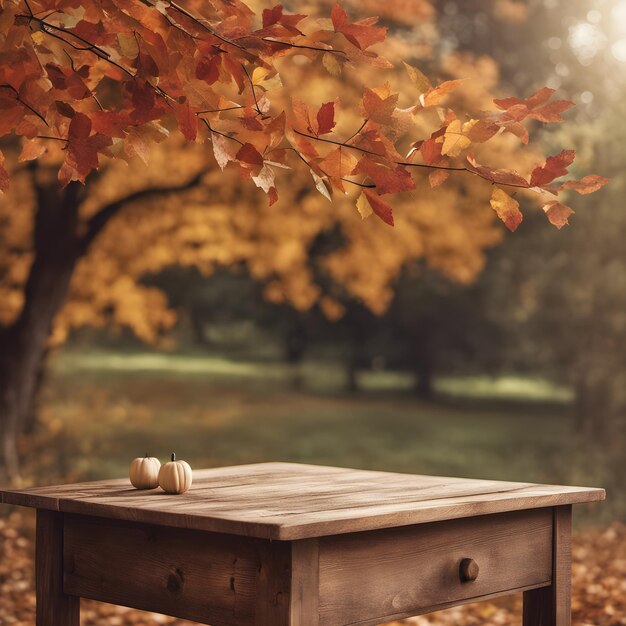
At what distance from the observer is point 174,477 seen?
11.1 ft

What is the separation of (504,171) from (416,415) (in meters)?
20.1

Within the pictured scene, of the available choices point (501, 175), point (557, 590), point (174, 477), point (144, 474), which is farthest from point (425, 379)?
point (501, 175)

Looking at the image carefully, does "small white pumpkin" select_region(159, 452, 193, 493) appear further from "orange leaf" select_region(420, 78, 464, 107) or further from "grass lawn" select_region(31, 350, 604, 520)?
"grass lawn" select_region(31, 350, 604, 520)

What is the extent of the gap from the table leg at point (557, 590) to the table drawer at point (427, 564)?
26 millimetres

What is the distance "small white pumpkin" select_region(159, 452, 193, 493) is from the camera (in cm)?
339

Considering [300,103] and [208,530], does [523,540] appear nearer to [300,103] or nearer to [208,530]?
[208,530]

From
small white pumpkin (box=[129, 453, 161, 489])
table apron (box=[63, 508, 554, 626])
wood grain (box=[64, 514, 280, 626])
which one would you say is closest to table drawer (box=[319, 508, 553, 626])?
table apron (box=[63, 508, 554, 626])

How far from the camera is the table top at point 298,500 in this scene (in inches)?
112

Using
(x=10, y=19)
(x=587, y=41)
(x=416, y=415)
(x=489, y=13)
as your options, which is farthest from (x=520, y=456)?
(x=10, y=19)

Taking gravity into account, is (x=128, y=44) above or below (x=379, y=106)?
above

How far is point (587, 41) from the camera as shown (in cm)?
1855

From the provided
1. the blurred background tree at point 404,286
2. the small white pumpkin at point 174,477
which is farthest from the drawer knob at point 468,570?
the blurred background tree at point 404,286

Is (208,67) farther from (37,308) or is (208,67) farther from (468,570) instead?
(37,308)

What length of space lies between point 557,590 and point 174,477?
4.25ft
